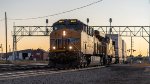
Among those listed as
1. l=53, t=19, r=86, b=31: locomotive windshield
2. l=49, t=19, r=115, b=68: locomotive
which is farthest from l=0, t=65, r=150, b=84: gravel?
l=53, t=19, r=86, b=31: locomotive windshield

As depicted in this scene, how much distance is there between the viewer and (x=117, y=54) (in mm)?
59094

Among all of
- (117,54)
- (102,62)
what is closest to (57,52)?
(102,62)

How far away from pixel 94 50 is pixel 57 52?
26.0 ft

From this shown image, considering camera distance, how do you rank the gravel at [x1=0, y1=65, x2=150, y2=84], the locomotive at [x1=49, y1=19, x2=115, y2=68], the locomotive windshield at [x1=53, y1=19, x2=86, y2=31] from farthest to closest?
the locomotive windshield at [x1=53, y1=19, x2=86, y2=31] → the locomotive at [x1=49, y1=19, x2=115, y2=68] → the gravel at [x1=0, y1=65, x2=150, y2=84]

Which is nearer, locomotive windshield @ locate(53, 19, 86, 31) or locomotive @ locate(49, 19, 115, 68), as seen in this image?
locomotive @ locate(49, 19, 115, 68)

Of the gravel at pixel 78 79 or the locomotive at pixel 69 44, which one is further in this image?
the locomotive at pixel 69 44

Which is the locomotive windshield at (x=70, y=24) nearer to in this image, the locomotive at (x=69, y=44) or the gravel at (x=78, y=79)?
the locomotive at (x=69, y=44)

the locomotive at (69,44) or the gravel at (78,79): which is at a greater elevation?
the locomotive at (69,44)

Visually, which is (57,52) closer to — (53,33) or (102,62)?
(53,33)

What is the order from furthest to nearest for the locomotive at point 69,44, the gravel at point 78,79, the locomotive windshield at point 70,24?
1. the locomotive windshield at point 70,24
2. the locomotive at point 69,44
3. the gravel at point 78,79

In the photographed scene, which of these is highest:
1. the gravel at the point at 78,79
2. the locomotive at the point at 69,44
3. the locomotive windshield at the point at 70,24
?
the locomotive windshield at the point at 70,24

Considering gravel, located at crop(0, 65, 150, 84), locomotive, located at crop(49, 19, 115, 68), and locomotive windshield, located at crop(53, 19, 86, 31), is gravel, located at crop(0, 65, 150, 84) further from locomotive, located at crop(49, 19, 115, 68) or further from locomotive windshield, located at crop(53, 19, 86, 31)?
locomotive windshield, located at crop(53, 19, 86, 31)

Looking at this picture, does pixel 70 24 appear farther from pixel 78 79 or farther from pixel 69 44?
pixel 78 79

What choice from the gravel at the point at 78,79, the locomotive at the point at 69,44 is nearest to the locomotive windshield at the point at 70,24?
the locomotive at the point at 69,44
